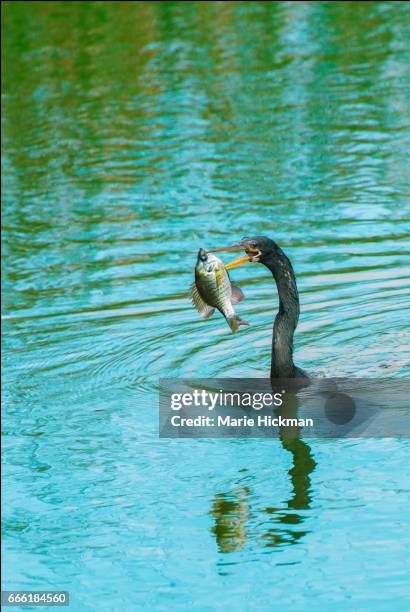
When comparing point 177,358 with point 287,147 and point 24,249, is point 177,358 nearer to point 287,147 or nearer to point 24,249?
point 24,249

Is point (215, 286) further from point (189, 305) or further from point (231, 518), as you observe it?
point (189, 305)

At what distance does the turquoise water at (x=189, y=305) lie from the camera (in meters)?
7.11

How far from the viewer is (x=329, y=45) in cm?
2242

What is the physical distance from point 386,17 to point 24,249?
40.0 ft

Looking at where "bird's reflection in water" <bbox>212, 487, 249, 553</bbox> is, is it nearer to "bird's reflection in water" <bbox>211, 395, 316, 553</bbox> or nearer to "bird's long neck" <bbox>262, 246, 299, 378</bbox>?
"bird's reflection in water" <bbox>211, 395, 316, 553</bbox>

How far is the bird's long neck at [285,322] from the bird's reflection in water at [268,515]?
37.7 inches

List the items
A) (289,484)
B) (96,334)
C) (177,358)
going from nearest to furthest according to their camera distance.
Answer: (289,484) → (177,358) → (96,334)

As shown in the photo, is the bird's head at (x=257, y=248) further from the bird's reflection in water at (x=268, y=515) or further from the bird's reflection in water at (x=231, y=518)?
the bird's reflection in water at (x=231, y=518)

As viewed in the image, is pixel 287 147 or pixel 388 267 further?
pixel 287 147

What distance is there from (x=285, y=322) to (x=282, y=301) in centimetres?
14

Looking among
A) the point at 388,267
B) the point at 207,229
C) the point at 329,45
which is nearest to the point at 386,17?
the point at 329,45

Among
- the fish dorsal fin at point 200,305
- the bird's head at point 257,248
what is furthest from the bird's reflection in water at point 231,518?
the bird's head at point 257,248

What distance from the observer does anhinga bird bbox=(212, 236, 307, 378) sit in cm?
882

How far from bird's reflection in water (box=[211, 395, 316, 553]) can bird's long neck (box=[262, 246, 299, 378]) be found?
959 millimetres
